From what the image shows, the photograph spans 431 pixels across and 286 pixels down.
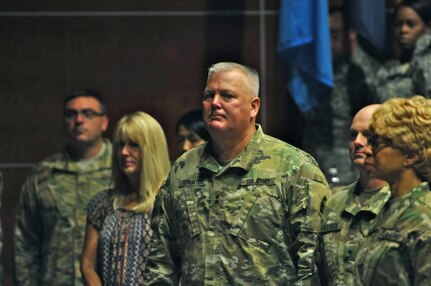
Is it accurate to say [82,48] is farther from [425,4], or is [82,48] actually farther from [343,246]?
[343,246]

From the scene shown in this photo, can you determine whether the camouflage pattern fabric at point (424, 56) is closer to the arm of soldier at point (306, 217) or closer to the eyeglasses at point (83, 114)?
the eyeglasses at point (83, 114)

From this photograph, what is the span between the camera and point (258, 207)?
22.7 feet

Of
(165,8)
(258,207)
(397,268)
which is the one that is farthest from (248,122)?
(165,8)

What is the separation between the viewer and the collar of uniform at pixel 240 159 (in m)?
6.98

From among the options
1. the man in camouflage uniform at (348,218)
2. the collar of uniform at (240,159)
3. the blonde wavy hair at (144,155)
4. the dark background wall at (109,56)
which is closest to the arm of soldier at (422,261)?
the man in camouflage uniform at (348,218)

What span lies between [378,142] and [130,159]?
8.06ft

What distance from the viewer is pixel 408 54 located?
415 inches

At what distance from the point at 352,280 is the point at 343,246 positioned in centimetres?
47

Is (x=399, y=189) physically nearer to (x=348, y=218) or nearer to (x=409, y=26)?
(x=348, y=218)

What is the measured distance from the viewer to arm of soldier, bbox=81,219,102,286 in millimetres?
8246

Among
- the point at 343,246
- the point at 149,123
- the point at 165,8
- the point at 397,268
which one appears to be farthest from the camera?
the point at 165,8

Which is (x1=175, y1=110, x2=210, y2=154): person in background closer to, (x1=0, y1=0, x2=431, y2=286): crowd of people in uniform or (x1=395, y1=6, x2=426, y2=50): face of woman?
(x1=0, y1=0, x2=431, y2=286): crowd of people in uniform

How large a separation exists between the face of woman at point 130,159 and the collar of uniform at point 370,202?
1.46m

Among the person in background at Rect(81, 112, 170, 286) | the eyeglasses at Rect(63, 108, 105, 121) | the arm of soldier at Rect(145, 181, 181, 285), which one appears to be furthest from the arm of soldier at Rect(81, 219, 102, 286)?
the eyeglasses at Rect(63, 108, 105, 121)
